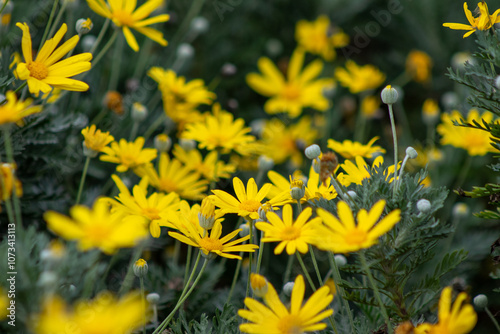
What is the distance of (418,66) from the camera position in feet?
6.59

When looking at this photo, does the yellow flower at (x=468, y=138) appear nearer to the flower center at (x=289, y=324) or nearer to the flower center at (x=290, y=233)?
the flower center at (x=290, y=233)

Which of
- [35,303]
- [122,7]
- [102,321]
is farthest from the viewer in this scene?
[122,7]

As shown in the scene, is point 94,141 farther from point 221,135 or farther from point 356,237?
point 356,237

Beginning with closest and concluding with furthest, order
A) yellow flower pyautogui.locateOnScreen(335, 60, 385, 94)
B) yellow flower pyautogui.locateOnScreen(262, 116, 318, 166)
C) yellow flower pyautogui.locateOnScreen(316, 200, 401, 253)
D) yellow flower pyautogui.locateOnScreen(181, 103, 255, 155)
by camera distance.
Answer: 1. yellow flower pyautogui.locateOnScreen(316, 200, 401, 253)
2. yellow flower pyautogui.locateOnScreen(181, 103, 255, 155)
3. yellow flower pyautogui.locateOnScreen(262, 116, 318, 166)
4. yellow flower pyautogui.locateOnScreen(335, 60, 385, 94)

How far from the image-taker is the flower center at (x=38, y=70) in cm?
106

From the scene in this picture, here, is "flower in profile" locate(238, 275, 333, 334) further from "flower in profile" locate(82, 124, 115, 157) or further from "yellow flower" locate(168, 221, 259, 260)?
"flower in profile" locate(82, 124, 115, 157)

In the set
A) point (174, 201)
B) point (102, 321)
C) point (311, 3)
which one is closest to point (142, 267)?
point (174, 201)

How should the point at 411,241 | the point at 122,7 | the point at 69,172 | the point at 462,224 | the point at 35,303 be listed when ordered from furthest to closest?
the point at 462,224 < the point at 69,172 < the point at 122,7 < the point at 411,241 < the point at 35,303

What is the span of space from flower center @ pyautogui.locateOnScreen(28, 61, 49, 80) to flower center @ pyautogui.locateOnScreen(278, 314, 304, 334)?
26.6 inches

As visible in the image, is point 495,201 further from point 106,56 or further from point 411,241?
point 106,56

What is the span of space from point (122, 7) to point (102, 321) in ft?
2.83

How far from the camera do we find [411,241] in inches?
37.0

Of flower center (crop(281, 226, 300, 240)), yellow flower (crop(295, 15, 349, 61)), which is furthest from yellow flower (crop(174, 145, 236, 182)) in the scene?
yellow flower (crop(295, 15, 349, 61))

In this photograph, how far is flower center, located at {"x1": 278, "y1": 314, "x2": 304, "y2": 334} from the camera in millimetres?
836
